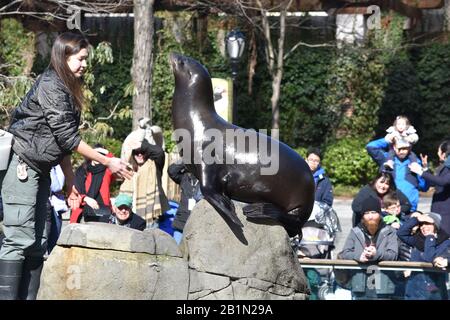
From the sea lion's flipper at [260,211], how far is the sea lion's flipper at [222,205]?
11 cm

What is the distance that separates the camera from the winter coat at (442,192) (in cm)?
1012

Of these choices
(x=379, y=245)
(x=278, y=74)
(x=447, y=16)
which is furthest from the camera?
(x=447, y=16)

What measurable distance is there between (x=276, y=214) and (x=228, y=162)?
466 mm

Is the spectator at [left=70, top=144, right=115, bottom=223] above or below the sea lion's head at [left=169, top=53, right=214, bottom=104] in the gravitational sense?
below

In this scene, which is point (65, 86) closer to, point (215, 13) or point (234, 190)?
point (234, 190)

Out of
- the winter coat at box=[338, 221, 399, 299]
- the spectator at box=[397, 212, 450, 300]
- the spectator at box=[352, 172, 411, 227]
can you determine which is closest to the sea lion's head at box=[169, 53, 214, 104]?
the winter coat at box=[338, 221, 399, 299]

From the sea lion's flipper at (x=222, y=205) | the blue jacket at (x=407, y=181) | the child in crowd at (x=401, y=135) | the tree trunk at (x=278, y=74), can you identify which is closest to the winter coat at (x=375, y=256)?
the blue jacket at (x=407, y=181)

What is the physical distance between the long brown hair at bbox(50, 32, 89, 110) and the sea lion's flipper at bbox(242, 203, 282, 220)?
1293 mm

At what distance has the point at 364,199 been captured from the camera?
31.5 feet

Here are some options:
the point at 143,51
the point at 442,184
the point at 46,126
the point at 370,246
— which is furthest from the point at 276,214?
the point at 143,51

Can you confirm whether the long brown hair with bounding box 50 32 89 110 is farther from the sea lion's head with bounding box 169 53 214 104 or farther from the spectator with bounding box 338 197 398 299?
the spectator with bounding box 338 197 398 299

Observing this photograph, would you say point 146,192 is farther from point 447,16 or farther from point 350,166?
point 447,16

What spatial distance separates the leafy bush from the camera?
20828mm
